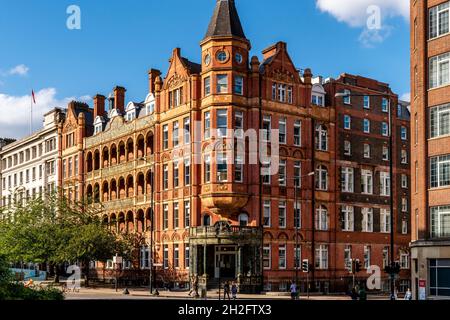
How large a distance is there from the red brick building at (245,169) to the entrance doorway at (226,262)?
0.30 ft

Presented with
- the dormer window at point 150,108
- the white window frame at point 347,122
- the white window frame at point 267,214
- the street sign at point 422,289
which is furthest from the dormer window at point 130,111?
the street sign at point 422,289

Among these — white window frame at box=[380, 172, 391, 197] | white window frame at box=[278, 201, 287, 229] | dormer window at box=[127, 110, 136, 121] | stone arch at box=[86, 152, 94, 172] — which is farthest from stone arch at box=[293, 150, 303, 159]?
stone arch at box=[86, 152, 94, 172]

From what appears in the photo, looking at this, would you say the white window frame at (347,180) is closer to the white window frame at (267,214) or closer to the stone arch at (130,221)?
the white window frame at (267,214)

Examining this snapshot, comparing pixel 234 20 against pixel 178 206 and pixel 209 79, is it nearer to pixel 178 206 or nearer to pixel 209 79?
pixel 209 79

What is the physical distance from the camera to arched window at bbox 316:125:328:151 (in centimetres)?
6881

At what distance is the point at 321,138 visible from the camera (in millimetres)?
69188

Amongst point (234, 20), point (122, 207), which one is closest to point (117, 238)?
point (122, 207)

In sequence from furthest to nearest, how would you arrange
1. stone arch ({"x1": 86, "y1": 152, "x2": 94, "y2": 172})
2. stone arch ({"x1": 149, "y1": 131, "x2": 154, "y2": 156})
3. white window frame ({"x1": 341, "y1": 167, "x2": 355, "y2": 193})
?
stone arch ({"x1": 86, "y1": 152, "x2": 94, "y2": 172})
stone arch ({"x1": 149, "y1": 131, "x2": 154, "y2": 156})
white window frame ({"x1": 341, "y1": 167, "x2": 355, "y2": 193})

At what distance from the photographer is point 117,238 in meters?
73.1

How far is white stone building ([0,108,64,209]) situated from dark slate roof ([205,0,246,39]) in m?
36.9

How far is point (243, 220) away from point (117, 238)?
17.7 meters

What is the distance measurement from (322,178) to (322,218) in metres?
4.17

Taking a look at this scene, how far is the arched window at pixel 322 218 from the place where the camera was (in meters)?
68.1

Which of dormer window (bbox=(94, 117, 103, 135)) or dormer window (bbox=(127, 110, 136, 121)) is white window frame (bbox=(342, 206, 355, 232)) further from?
dormer window (bbox=(94, 117, 103, 135))
